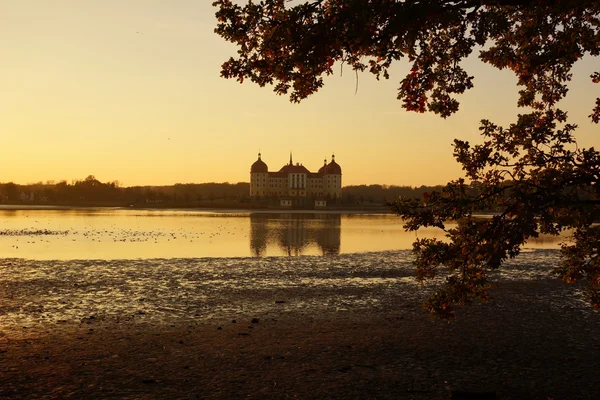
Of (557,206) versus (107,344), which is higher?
(557,206)

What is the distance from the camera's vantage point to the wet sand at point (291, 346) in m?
9.45

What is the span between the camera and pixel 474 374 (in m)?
10.3

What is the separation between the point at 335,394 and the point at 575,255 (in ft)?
15.3

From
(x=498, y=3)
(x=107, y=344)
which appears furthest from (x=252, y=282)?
(x=498, y=3)

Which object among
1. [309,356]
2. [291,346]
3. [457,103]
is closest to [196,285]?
[291,346]

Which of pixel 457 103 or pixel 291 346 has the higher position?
pixel 457 103

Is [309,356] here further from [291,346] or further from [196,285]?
[196,285]

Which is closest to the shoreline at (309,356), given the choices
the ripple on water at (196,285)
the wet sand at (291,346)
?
the wet sand at (291,346)

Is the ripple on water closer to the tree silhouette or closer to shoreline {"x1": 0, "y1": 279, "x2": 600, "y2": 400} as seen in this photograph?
shoreline {"x1": 0, "y1": 279, "x2": 600, "y2": 400}

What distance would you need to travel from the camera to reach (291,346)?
1202 centimetres

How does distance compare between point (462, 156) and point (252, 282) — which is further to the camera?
point (252, 282)

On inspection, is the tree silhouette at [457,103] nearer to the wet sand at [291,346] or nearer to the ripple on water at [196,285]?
the wet sand at [291,346]

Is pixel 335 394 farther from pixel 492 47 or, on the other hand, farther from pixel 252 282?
pixel 252 282

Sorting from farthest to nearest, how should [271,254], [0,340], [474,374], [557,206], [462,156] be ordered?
[271,254] → [0,340] → [474,374] → [462,156] → [557,206]
